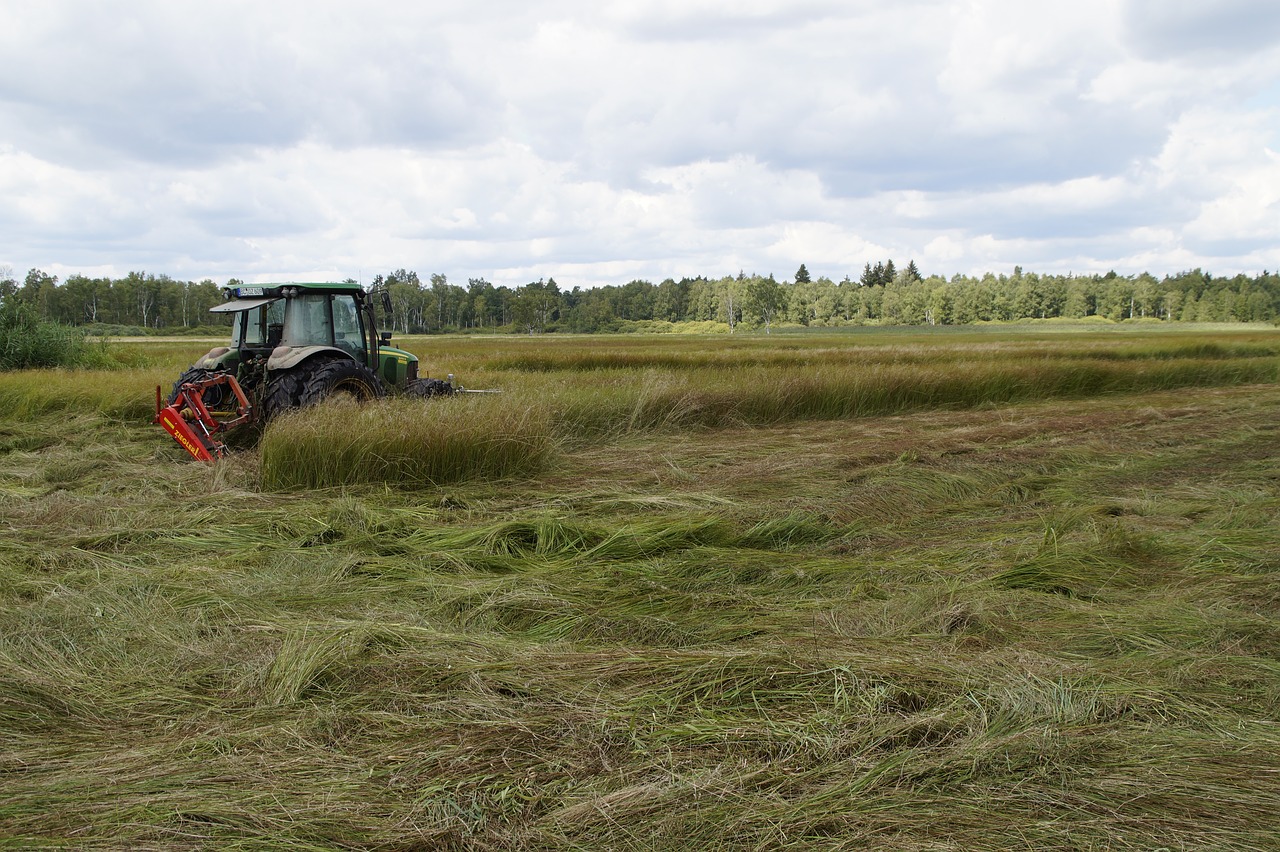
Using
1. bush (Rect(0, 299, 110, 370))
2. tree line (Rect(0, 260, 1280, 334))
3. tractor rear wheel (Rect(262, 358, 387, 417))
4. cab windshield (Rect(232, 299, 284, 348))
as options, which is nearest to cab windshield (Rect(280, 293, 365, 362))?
cab windshield (Rect(232, 299, 284, 348))

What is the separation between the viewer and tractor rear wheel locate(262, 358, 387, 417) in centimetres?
835

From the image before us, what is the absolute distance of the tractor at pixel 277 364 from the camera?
811 centimetres

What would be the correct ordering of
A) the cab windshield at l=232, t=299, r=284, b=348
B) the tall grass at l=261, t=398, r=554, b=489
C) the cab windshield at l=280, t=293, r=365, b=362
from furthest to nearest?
1. the cab windshield at l=232, t=299, r=284, b=348
2. the cab windshield at l=280, t=293, r=365, b=362
3. the tall grass at l=261, t=398, r=554, b=489

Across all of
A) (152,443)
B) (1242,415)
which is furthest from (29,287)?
(1242,415)

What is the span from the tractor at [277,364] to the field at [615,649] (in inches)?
24.3

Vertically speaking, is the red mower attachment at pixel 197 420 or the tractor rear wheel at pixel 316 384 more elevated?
the tractor rear wheel at pixel 316 384

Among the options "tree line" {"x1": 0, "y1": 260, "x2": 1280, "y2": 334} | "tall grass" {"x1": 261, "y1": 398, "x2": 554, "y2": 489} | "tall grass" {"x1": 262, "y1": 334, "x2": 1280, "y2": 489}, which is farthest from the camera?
"tree line" {"x1": 0, "y1": 260, "x2": 1280, "y2": 334}

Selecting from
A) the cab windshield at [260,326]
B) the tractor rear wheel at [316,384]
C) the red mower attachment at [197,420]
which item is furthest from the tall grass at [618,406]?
the cab windshield at [260,326]

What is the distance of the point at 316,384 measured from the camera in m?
8.38

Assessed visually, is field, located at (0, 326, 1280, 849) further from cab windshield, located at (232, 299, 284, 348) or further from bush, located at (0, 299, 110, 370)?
bush, located at (0, 299, 110, 370)

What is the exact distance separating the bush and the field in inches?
419

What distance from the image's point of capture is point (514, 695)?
10.3 ft

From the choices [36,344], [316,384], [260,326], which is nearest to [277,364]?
[316,384]

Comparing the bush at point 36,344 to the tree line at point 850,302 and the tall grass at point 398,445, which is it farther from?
the tree line at point 850,302
